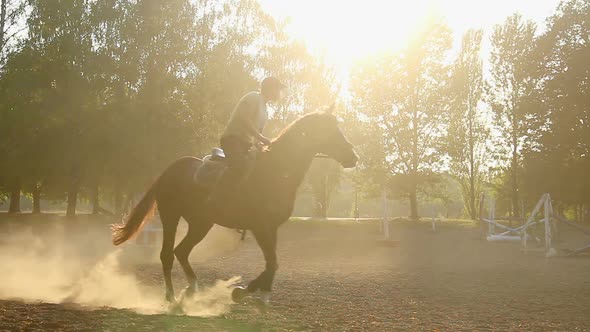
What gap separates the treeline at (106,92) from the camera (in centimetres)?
3350

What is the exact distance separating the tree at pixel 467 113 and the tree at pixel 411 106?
1.02m

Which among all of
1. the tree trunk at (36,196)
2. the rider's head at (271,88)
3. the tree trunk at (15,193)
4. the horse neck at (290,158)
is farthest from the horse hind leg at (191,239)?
the tree trunk at (36,196)

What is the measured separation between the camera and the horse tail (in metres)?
10.3

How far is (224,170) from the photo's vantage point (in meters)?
8.58

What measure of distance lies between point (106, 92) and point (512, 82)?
1209 inches

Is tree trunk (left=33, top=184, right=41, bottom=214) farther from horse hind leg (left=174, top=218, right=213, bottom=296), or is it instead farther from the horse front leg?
the horse front leg

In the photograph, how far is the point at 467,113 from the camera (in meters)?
48.2

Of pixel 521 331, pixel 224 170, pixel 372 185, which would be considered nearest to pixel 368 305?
pixel 521 331

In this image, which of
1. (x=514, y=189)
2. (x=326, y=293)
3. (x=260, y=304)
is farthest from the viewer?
(x=514, y=189)

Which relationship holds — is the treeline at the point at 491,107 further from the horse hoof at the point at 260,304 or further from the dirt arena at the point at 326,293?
the horse hoof at the point at 260,304

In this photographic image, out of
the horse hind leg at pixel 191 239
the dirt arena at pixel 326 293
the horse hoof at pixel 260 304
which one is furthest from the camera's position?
the horse hind leg at pixel 191 239

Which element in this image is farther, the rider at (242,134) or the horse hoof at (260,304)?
the rider at (242,134)

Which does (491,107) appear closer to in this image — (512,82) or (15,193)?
(512,82)

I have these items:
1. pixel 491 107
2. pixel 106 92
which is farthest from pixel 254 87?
A: pixel 491 107
